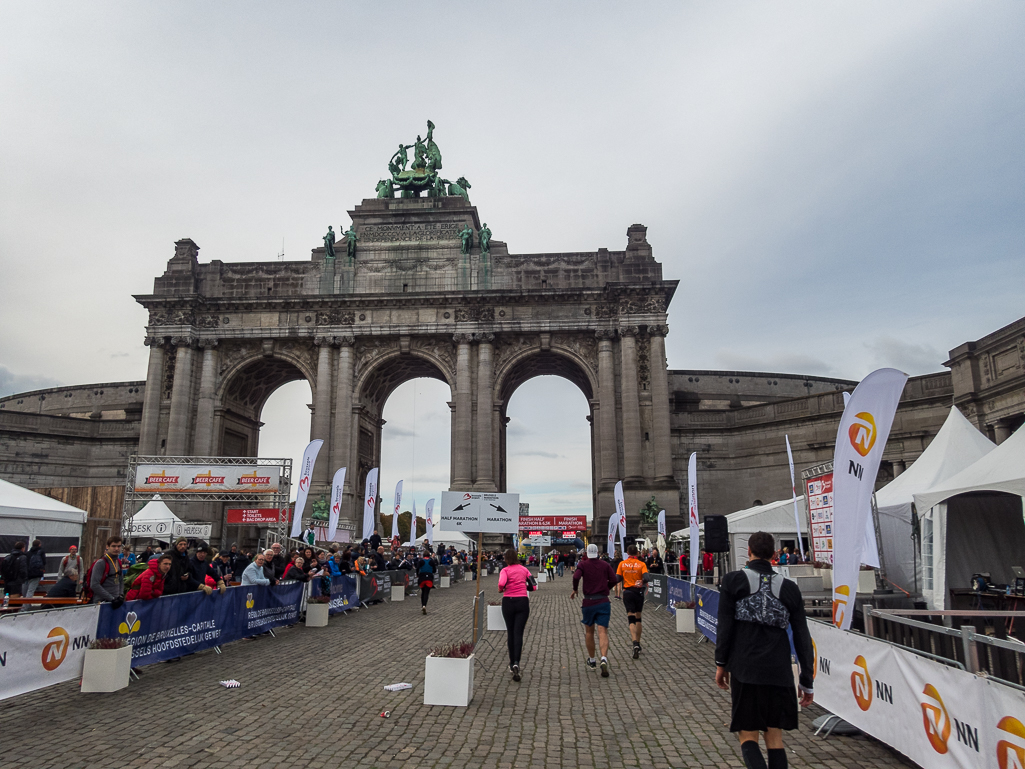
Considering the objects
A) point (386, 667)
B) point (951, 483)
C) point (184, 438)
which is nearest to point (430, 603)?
point (386, 667)

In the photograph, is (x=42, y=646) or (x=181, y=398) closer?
(x=42, y=646)

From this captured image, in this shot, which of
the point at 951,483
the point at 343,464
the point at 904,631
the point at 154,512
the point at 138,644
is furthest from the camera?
the point at 343,464

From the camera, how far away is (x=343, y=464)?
46.2 m

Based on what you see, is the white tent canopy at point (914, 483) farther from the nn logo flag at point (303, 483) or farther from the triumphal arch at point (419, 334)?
the triumphal arch at point (419, 334)

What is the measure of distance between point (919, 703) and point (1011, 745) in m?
1.50

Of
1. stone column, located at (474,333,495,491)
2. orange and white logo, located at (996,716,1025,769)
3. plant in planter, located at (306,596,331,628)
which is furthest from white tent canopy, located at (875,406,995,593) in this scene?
stone column, located at (474,333,495,491)

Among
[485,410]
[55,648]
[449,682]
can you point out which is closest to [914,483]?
[449,682]

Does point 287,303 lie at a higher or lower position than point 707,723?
higher

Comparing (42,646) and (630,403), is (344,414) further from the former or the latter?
(42,646)

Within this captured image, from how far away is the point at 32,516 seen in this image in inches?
804

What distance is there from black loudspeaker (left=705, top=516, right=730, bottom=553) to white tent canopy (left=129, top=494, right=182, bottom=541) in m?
22.6

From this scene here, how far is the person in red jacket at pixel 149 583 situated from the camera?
1136 cm

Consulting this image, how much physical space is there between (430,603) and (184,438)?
2941 centimetres

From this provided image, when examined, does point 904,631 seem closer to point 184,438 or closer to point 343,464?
point 343,464
